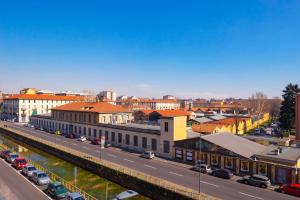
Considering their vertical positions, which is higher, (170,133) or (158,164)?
(170,133)

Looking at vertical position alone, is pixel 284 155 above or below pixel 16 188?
above

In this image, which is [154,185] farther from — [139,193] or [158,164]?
[158,164]

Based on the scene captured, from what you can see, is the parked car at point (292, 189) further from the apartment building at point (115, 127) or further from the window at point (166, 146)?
the window at point (166, 146)

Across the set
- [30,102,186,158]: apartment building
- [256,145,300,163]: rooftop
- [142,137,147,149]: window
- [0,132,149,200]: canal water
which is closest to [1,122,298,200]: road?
[142,137,147,149]: window

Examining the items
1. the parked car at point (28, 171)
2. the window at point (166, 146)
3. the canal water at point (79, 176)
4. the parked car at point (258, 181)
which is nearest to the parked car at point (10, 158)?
the canal water at point (79, 176)

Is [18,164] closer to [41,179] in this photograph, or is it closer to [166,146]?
[41,179]

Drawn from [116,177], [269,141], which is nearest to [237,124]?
[269,141]

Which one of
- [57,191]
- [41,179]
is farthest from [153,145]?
[57,191]
